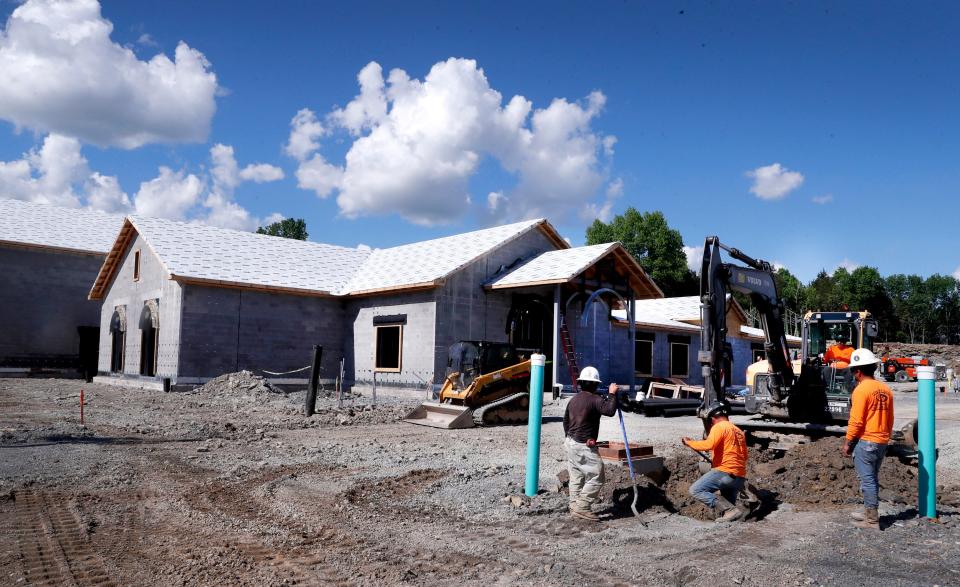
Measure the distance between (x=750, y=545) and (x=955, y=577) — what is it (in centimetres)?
160

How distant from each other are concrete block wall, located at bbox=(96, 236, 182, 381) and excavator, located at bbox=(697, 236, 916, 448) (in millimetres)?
17630

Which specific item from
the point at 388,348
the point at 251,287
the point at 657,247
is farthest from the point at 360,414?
the point at 657,247

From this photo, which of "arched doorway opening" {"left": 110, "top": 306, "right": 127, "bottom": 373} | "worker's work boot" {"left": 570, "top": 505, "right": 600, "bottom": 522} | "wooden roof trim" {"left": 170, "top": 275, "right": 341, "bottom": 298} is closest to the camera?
"worker's work boot" {"left": 570, "top": 505, "right": 600, "bottom": 522}

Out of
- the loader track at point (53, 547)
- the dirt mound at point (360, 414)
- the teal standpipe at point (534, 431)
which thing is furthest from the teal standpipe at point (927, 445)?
the dirt mound at point (360, 414)

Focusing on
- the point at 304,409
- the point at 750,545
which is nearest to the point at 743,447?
the point at 750,545

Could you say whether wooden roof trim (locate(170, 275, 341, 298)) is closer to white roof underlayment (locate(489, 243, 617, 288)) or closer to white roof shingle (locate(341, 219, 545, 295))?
white roof shingle (locate(341, 219, 545, 295))

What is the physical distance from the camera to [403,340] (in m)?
23.9

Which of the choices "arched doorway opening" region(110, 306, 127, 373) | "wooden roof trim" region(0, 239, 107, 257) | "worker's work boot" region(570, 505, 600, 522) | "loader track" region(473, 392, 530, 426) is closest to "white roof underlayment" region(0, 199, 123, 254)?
"wooden roof trim" region(0, 239, 107, 257)

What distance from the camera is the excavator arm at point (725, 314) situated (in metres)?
10.9

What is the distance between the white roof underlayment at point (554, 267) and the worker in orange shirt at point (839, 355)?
931 cm

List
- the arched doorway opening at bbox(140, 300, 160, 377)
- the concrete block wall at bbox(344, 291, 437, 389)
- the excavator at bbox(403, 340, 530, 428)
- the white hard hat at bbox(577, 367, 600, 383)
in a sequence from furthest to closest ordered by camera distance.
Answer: the arched doorway opening at bbox(140, 300, 160, 377)
the concrete block wall at bbox(344, 291, 437, 389)
the excavator at bbox(403, 340, 530, 428)
the white hard hat at bbox(577, 367, 600, 383)

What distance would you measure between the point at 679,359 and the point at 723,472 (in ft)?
81.7

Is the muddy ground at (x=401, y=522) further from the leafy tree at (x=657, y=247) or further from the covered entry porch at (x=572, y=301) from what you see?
the leafy tree at (x=657, y=247)

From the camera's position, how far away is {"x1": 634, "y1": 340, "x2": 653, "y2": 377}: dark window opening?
98.8 ft
